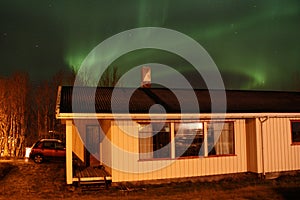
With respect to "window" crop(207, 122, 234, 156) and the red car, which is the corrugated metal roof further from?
the red car

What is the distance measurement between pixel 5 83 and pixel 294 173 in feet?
79.9

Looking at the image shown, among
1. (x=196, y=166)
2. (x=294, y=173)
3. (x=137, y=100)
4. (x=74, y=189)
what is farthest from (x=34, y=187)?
(x=294, y=173)

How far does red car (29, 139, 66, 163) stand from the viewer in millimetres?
20797

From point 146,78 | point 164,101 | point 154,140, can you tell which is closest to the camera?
point 154,140

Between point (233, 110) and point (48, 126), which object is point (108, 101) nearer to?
point (233, 110)

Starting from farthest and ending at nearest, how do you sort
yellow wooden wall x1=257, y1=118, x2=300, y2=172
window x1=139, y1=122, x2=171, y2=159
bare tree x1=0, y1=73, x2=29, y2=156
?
1. bare tree x1=0, y1=73, x2=29, y2=156
2. yellow wooden wall x1=257, y1=118, x2=300, y2=172
3. window x1=139, y1=122, x2=171, y2=159

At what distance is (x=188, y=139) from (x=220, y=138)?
1.54m

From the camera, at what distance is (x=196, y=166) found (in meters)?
14.2

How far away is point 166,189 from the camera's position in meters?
12.5

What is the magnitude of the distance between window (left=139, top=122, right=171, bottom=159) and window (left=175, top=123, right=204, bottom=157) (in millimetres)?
418

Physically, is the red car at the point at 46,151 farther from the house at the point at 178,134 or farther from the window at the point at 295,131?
the window at the point at 295,131

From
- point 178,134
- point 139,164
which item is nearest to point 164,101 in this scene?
point 178,134

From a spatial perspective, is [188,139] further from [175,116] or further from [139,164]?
[139,164]

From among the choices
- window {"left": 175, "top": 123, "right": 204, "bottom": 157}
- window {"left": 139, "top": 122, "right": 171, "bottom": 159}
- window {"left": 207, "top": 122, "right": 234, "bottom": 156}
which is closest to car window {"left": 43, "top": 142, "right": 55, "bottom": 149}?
window {"left": 139, "top": 122, "right": 171, "bottom": 159}
